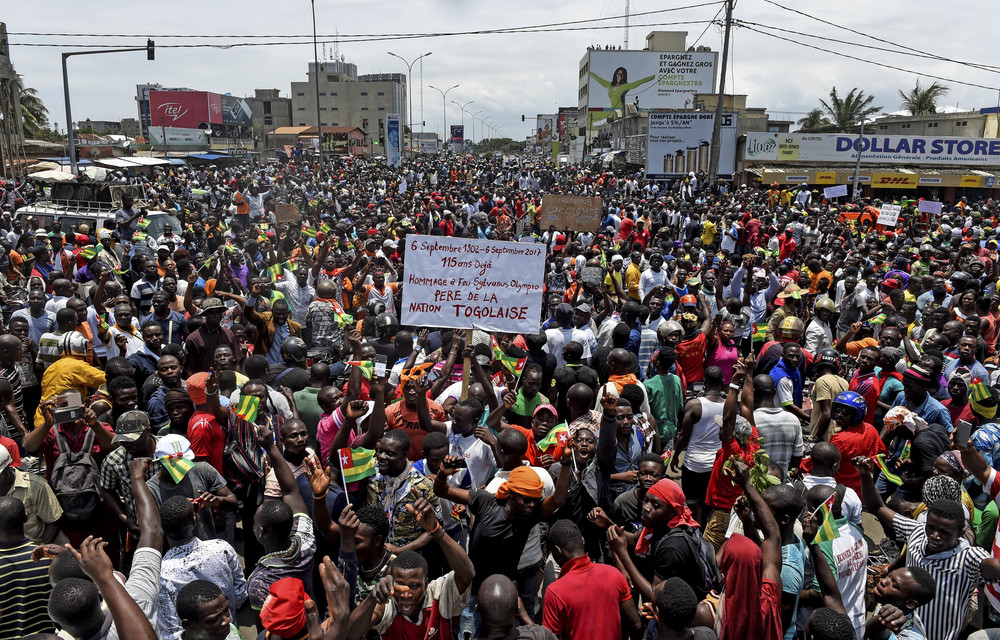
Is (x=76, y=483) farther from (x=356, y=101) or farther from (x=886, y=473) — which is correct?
(x=356, y=101)

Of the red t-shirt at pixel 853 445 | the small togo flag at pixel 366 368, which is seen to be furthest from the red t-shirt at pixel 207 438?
the red t-shirt at pixel 853 445

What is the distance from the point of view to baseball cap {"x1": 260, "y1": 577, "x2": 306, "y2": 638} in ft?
9.36

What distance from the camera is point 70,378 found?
536 centimetres

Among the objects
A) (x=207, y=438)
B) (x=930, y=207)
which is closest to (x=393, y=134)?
(x=930, y=207)

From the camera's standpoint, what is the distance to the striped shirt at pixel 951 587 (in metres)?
3.37

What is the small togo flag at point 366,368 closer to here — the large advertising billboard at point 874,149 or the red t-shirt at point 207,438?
the red t-shirt at point 207,438

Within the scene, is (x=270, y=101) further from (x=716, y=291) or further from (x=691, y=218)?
(x=716, y=291)

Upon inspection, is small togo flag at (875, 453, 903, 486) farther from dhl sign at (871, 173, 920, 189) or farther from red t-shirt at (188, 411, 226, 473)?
dhl sign at (871, 173, 920, 189)

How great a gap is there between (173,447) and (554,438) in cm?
224

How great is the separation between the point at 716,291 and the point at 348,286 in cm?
453

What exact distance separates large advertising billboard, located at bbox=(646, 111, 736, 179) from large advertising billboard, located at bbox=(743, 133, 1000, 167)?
163 cm

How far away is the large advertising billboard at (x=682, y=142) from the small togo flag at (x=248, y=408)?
33.1 m

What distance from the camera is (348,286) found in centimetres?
845

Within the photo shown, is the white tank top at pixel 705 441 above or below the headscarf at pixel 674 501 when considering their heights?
below
